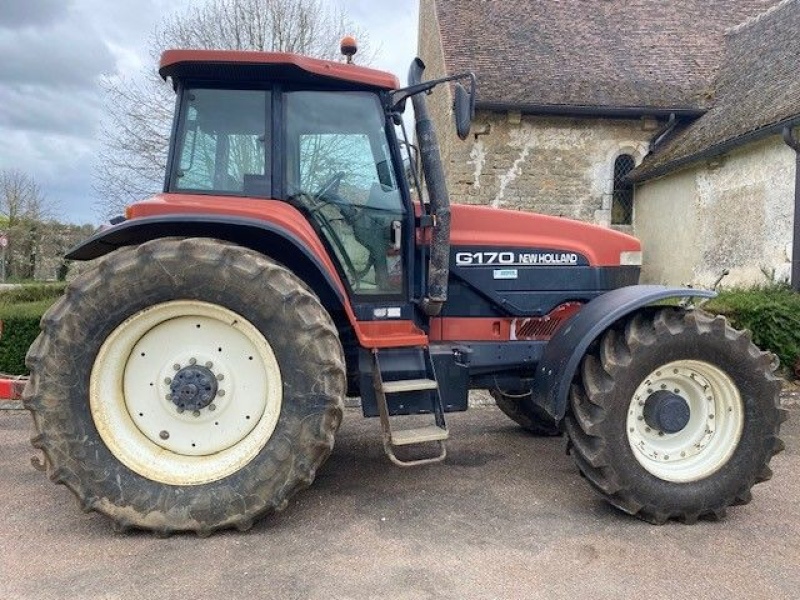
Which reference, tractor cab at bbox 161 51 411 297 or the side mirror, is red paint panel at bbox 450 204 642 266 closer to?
tractor cab at bbox 161 51 411 297

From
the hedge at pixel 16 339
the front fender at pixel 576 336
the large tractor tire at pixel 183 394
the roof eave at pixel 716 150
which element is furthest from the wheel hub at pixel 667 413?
the roof eave at pixel 716 150

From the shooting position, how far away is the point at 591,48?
41.5ft

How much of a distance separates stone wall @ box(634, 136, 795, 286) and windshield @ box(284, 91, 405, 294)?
7.57 m

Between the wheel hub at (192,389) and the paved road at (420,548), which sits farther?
the wheel hub at (192,389)

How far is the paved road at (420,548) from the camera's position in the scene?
2469 mm

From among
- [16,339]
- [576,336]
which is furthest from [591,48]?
[16,339]

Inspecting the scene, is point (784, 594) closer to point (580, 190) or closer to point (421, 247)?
point (421, 247)

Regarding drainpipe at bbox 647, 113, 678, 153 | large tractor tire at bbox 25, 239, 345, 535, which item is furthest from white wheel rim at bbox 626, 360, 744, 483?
drainpipe at bbox 647, 113, 678, 153

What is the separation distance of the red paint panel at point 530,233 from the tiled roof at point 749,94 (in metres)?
5.87

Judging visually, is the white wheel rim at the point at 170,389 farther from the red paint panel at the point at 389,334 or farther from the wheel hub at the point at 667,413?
the wheel hub at the point at 667,413

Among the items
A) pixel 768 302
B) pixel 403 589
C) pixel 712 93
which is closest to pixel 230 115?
pixel 403 589

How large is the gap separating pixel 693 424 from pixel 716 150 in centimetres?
790

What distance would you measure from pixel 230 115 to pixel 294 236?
0.79m

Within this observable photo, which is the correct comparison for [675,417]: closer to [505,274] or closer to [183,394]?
[505,274]
